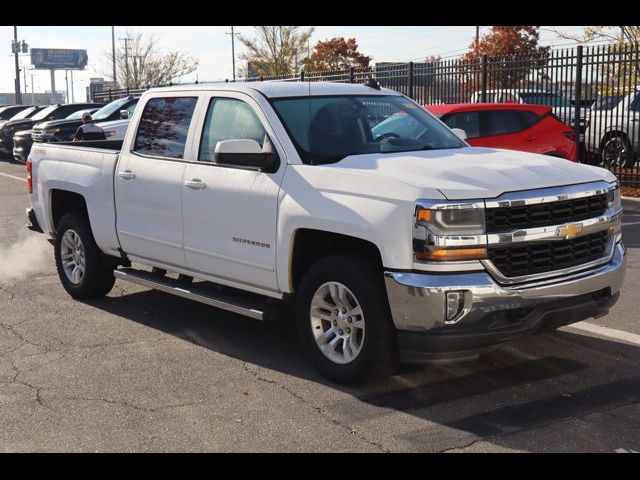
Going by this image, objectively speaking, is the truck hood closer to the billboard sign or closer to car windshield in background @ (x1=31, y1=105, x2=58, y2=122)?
car windshield in background @ (x1=31, y1=105, x2=58, y2=122)

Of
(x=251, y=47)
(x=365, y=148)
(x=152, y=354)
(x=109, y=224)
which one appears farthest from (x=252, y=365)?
(x=251, y=47)

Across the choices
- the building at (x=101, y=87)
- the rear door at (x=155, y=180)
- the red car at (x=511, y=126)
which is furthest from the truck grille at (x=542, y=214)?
the building at (x=101, y=87)

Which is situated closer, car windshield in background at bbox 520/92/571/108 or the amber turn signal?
the amber turn signal

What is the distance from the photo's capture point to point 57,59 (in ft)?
551

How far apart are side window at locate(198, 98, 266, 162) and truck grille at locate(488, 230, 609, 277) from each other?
6.61ft

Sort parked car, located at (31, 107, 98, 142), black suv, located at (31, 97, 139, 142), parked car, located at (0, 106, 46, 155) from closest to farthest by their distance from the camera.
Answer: black suv, located at (31, 97, 139, 142) < parked car, located at (31, 107, 98, 142) < parked car, located at (0, 106, 46, 155)

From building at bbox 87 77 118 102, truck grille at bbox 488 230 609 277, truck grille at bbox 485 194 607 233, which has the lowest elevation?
truck grille at bbox 488 230 609 277

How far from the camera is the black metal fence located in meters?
16.2

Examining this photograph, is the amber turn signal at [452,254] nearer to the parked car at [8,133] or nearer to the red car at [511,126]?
the red car at [511,126]

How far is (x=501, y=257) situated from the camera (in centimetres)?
512

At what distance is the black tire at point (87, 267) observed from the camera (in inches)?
311

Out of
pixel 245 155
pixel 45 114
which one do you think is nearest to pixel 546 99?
pixel 245 155

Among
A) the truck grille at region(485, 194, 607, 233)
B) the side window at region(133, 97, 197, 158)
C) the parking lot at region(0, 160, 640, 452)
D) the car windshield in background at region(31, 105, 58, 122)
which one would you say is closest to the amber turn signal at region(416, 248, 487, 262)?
the truck grille at region(485, 194, 607, 233)
